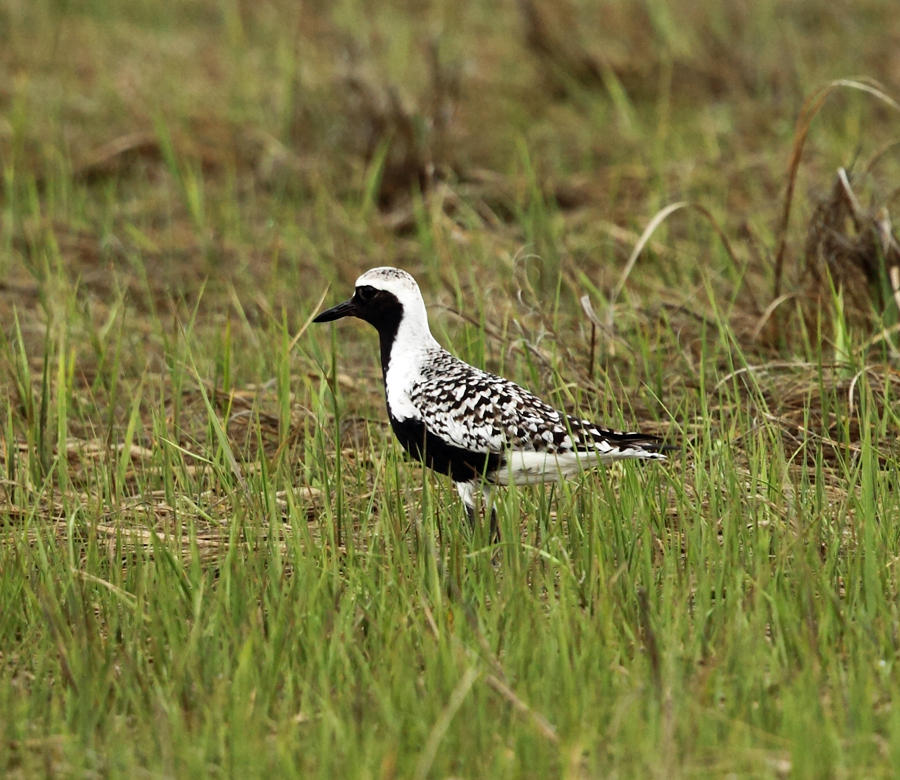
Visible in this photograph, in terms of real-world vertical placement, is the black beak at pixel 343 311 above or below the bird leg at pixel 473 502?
above

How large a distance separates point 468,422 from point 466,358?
3.23 ft

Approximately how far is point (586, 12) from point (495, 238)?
5.22 meters

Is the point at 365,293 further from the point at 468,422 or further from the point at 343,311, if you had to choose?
the point at 468,422

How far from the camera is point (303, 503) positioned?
528cm

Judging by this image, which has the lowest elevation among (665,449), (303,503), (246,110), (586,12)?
(303,503)

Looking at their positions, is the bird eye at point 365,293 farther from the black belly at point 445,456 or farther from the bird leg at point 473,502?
the bird leg at point 473,502

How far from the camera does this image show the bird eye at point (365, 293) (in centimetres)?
531

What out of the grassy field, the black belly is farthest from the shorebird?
the grassy field

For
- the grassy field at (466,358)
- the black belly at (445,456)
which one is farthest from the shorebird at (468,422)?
the grassy field at (466,358)

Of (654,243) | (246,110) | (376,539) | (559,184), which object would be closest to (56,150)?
(246,110)

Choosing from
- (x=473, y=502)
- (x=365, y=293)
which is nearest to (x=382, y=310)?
(x=365, y=293)

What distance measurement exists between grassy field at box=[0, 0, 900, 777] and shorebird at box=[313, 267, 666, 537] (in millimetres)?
133

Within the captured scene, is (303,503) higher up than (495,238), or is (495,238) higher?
(495,238)

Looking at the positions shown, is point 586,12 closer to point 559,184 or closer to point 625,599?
point 559,184
